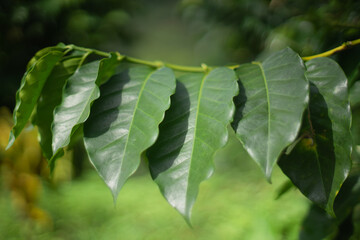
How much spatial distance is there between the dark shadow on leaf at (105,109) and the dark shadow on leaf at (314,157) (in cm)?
32

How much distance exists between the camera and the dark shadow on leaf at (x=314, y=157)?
56 centimetres

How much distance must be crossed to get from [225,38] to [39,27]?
304 centimetres

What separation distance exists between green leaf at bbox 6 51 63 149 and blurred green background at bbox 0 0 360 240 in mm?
708

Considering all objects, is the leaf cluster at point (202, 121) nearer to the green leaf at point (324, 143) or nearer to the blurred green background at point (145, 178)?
the green leaf at point (324, 143)

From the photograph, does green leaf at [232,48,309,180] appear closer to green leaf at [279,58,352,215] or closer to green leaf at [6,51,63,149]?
green leaf at [279,58,352,215]

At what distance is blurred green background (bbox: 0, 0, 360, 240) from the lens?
7.05ft

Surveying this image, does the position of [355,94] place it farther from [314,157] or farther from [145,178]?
[145,178]

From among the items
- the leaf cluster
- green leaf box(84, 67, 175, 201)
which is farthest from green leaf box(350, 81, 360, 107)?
green leaf box(84, 67, 175, 201)

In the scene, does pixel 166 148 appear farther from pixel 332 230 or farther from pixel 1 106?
pixel 1 106

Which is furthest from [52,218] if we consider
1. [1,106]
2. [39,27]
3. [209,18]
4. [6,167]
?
[39,27]

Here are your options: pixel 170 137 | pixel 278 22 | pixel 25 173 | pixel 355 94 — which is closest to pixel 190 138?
pixel 170 137

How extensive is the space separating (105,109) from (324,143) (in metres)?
0.41

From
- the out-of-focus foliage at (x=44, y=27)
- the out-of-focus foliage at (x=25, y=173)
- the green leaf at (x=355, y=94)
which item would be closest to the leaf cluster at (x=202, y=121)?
the green leaf at (x=355, y=94)

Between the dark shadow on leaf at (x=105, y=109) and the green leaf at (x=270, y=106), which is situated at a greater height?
the green leaf at (x=270, y=106)
